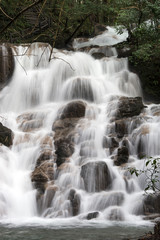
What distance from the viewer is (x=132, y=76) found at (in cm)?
1520

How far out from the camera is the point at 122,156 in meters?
9.20

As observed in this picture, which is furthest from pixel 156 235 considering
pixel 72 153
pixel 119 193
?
pixel 72 153

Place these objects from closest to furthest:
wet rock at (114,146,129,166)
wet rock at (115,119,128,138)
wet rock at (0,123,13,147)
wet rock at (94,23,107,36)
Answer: wet rock at (114,146,129,166) < wet rock at (115,119,128,138) < wet rock at (0,123,13,147) < wet rock at (94,23,107,36)

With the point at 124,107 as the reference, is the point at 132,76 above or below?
above

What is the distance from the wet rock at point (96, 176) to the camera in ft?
26.4

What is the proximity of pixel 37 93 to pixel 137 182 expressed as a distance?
8.26m

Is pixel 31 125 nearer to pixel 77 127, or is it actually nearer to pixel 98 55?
pixel 77 127

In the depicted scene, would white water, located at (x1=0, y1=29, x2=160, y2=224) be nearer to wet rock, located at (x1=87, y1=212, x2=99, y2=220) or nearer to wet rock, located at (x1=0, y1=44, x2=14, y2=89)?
wet rock, located at (x1=87, y1=212, x2=99, y2=220)

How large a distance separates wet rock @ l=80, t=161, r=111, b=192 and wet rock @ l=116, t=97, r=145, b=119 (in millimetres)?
3581

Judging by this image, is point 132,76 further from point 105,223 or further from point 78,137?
point 105,223

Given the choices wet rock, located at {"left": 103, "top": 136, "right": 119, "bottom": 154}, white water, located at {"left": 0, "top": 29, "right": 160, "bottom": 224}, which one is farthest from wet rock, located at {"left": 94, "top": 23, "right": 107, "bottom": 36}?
wet rock, located at {"left": 103, "top": 136, "right": 119, "bottom": 154}

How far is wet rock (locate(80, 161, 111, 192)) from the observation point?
317 inches

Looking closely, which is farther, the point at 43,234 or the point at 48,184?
the point at 48,184

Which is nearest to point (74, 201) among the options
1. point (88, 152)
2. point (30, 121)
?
point (88, 152)
